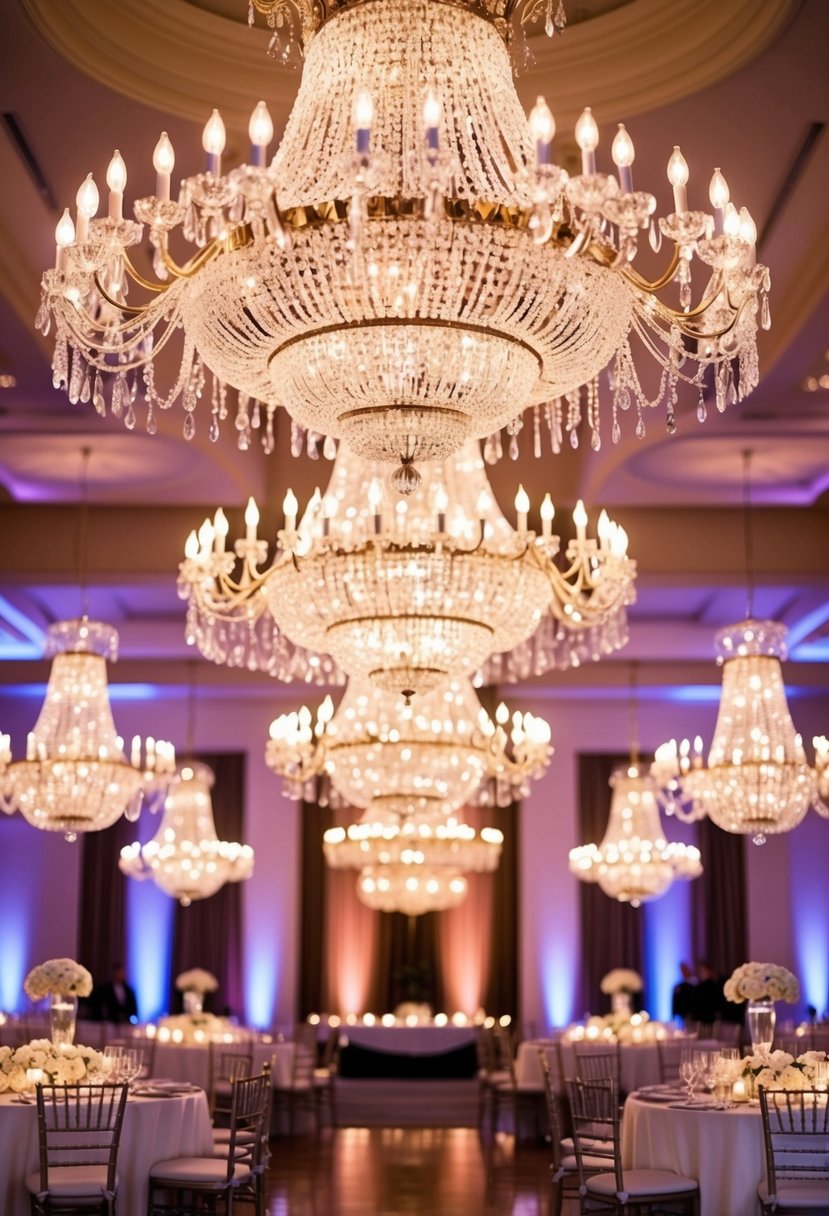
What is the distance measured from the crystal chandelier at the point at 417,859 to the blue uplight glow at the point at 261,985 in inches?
98.9

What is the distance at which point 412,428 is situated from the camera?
4453 mm

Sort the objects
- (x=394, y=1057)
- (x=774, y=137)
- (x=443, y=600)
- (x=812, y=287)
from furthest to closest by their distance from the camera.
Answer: (x=394, y=1057) → (x=812, y=287) → (x=774, y=137) → (x=443, y=600)

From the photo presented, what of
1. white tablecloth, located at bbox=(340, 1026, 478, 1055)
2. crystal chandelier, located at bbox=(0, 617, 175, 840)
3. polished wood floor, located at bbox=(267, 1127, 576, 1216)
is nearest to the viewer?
polished wood floor, located at bbox=(267, 1127, 576, 1216)

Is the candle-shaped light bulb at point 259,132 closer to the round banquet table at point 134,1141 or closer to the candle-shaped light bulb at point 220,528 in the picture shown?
the candle-shaped light bulb at point 220,528

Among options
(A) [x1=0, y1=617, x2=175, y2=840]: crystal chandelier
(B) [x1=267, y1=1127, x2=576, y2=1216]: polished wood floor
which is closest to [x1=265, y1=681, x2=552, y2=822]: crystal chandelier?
(A) [x1=0, y1=617, x2=175, y2=840]: crystal chandelier

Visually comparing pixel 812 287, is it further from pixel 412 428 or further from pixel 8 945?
pixel 8 945

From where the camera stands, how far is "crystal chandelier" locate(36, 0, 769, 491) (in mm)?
3832

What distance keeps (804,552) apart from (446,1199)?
609cm

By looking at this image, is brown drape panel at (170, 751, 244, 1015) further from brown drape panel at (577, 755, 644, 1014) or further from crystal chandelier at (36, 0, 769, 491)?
crystal chandelier at (36, 0, 769, 491)

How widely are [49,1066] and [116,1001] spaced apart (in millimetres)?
9423

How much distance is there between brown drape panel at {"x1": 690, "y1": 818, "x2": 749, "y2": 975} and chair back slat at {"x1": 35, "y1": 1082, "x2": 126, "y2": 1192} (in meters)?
11.9

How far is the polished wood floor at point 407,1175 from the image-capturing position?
9.29 meters

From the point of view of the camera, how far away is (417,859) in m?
15.4

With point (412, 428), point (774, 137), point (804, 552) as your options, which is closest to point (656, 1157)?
point (412, 428)
